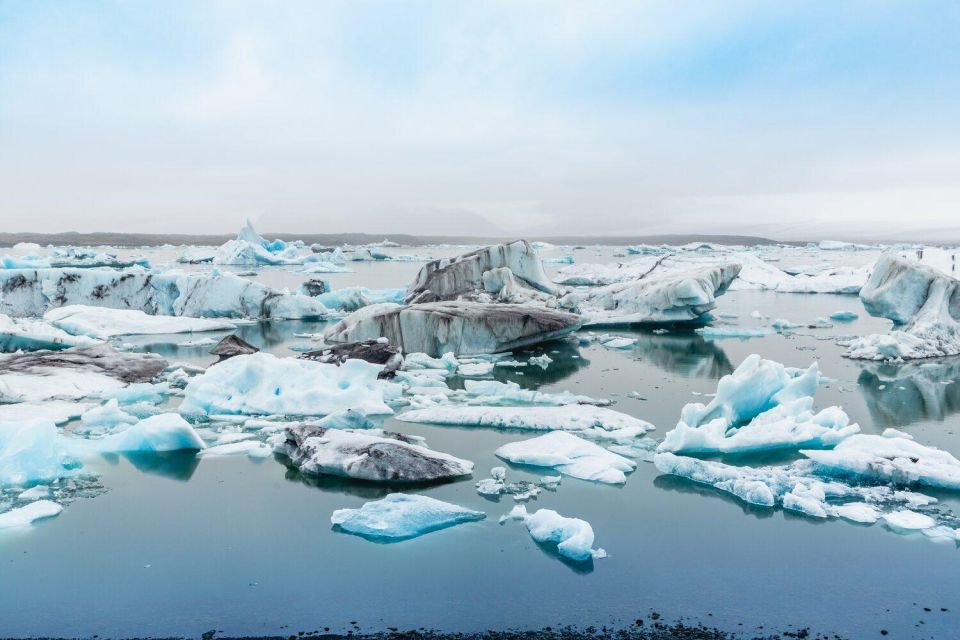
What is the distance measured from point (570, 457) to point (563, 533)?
162 cm

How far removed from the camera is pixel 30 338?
11250 mm

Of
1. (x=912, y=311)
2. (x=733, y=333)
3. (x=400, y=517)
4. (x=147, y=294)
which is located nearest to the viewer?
(x=400, y=517)

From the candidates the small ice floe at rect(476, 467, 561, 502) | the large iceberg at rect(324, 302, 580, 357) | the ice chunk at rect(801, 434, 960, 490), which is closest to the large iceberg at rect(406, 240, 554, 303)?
the large iceberg at rect(324, 302, 580, 357)

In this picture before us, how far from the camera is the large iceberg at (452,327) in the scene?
11.9 metres

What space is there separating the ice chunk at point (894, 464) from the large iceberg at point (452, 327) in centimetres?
656

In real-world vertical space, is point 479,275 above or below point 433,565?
above

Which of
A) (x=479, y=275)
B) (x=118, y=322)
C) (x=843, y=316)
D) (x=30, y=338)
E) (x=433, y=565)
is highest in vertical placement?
(x=479, y=275)

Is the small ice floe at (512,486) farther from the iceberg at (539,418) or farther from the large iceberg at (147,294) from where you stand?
the large iceberg at (147,294)

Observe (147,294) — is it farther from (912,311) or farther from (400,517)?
(912,311)

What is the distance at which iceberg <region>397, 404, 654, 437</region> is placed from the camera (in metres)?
7.43

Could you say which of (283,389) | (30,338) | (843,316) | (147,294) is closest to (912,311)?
(843,316)

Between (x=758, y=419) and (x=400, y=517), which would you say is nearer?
(x=400, y=517)

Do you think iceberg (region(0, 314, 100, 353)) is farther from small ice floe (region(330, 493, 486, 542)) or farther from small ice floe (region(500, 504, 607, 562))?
small ice floe (region(500, 504, 607, 562))

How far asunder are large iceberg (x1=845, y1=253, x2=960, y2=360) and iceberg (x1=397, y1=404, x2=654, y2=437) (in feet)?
20.6
